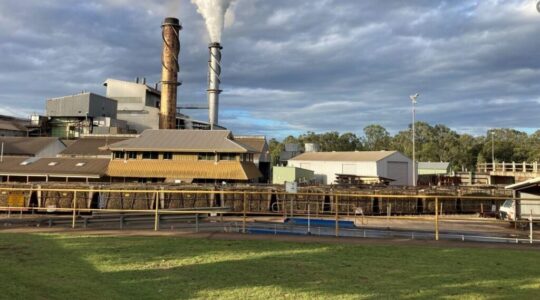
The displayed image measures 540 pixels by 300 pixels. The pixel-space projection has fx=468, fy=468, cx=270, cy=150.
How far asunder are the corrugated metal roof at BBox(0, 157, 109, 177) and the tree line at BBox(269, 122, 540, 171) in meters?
48.7

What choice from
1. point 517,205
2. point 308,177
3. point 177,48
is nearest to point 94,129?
point 177,48

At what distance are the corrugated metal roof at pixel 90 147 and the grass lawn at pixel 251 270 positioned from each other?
1671 inches

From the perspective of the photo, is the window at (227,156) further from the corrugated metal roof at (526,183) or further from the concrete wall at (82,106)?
the concrete wall at (82,106)

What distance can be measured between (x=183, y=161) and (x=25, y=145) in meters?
26.4

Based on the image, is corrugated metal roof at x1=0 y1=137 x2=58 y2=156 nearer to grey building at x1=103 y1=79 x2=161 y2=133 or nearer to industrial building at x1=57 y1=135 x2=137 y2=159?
industrial building at x1=57 y1=135 x2=137 y2=159

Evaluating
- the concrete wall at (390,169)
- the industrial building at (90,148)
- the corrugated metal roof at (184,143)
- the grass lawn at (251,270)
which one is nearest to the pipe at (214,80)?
the industrial building at (90,148)

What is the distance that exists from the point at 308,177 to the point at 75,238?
1873 inches

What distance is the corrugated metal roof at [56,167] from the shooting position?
4356 centimetres

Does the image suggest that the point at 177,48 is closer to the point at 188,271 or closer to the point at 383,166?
the point at 383,166

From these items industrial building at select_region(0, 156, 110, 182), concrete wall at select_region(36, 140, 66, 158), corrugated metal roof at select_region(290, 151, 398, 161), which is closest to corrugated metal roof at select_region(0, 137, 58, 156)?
concrete wall at select_region(36, 140, 66, 158)

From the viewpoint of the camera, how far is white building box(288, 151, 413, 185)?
208 feet

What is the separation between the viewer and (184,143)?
46250 mm

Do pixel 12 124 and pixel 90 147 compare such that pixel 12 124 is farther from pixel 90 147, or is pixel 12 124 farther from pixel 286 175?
pixel 286 175

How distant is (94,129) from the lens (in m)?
70.7
